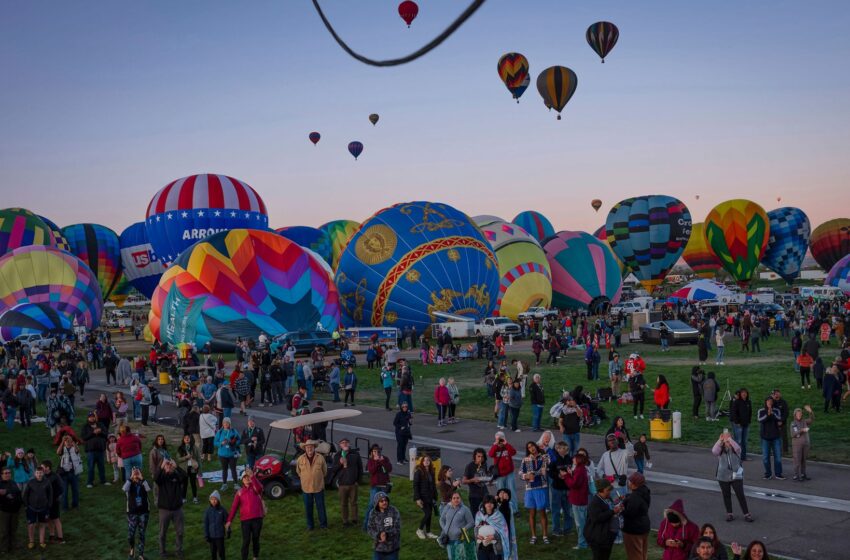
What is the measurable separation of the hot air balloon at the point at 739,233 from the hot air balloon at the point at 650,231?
576 inches

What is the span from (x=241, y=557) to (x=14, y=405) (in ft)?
46.0

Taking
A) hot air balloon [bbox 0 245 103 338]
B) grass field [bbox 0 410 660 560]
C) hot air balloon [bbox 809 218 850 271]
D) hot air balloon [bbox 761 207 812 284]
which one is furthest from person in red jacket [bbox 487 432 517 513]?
hot air balloon [bbox 809 218 850 271]

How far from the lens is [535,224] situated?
95.6 m

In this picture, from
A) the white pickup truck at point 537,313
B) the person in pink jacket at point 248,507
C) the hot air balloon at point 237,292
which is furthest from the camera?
the white pickup truck at point 537,313

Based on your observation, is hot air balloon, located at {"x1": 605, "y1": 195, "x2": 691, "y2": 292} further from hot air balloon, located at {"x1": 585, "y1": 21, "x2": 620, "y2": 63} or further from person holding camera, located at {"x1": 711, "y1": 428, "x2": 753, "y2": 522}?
person holding camera, located at {"x1": 711, "y1": 428, "x2": 753, "y2": 522}

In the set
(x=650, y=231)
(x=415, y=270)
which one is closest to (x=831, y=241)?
(x=650, y=231)

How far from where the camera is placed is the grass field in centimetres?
1210

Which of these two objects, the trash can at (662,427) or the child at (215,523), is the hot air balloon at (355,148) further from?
the child at (215,523)

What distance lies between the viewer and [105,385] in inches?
1347

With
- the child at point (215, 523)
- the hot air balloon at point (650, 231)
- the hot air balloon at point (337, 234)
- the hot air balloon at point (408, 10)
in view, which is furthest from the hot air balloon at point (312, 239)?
the child at point (215, 523)

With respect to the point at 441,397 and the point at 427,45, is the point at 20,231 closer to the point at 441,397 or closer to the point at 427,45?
the point at 441,397

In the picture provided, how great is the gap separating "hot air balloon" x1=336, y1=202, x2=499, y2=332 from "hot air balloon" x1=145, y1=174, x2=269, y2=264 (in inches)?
359

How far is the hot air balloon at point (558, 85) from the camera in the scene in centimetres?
5256

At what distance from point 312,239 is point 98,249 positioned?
733 inches
